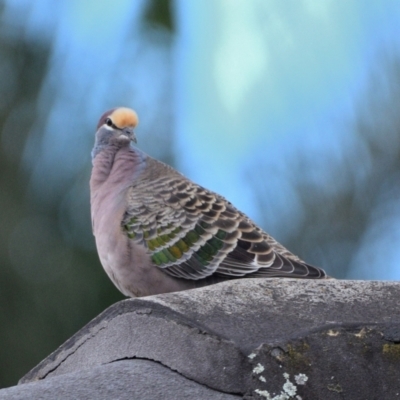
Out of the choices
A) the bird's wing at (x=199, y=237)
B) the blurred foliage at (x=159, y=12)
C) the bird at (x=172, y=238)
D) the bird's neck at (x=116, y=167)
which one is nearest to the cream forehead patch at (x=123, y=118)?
the bird's neck at (x=116, y=167)

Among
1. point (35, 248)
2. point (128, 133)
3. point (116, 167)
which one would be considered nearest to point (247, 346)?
point (116, 167)

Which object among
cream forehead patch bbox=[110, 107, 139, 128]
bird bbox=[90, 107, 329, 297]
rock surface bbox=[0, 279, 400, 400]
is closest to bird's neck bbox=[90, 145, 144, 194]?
bird bbox=[90, 107, 329, 297]

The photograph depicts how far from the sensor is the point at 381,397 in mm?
2107

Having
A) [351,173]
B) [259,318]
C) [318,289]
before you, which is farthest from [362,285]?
[351,173]

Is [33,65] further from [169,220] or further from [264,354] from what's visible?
[264,354]

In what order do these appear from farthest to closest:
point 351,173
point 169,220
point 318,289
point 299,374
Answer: point 351,173 → point 169,220 → point 318,289 → point 299,374

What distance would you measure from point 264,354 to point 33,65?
26.3ft

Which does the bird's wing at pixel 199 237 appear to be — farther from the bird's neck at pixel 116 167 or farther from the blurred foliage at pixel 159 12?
the blurred foliage at pixel 159 12

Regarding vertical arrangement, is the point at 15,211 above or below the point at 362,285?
below

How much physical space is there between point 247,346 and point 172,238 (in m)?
2.23

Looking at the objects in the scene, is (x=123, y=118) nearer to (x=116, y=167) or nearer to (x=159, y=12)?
(x=116, y=167)

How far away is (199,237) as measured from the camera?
4.36m

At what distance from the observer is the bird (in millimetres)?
4156

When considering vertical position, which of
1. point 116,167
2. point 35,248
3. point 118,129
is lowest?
point 35,248
